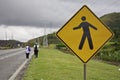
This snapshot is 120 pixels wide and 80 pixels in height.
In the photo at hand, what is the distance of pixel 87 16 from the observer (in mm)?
10578

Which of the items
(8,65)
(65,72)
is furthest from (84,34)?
(8,65)

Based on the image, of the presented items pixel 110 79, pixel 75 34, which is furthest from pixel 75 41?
pixel 110 79

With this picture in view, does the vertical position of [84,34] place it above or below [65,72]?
above

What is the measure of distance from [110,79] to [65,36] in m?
12.2

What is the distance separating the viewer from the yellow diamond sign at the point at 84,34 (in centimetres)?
1054

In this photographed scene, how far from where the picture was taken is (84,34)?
1061 centimetres

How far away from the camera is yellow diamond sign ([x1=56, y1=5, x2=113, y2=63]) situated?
10539 mm

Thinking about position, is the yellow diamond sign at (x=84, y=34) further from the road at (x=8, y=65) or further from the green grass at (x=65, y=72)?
the road at (x=8, y=65)

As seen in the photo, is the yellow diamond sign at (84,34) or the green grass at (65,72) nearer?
the yellow diamond sign at (84,34)

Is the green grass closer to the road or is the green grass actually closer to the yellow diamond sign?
the road

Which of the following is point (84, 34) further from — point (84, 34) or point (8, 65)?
point (8, 65)

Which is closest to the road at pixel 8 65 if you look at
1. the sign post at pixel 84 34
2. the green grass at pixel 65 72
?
the green grass at pixel 65 72

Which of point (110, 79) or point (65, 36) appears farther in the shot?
point (110, 79)

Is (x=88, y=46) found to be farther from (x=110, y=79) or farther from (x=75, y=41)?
(x=110, y=79)
